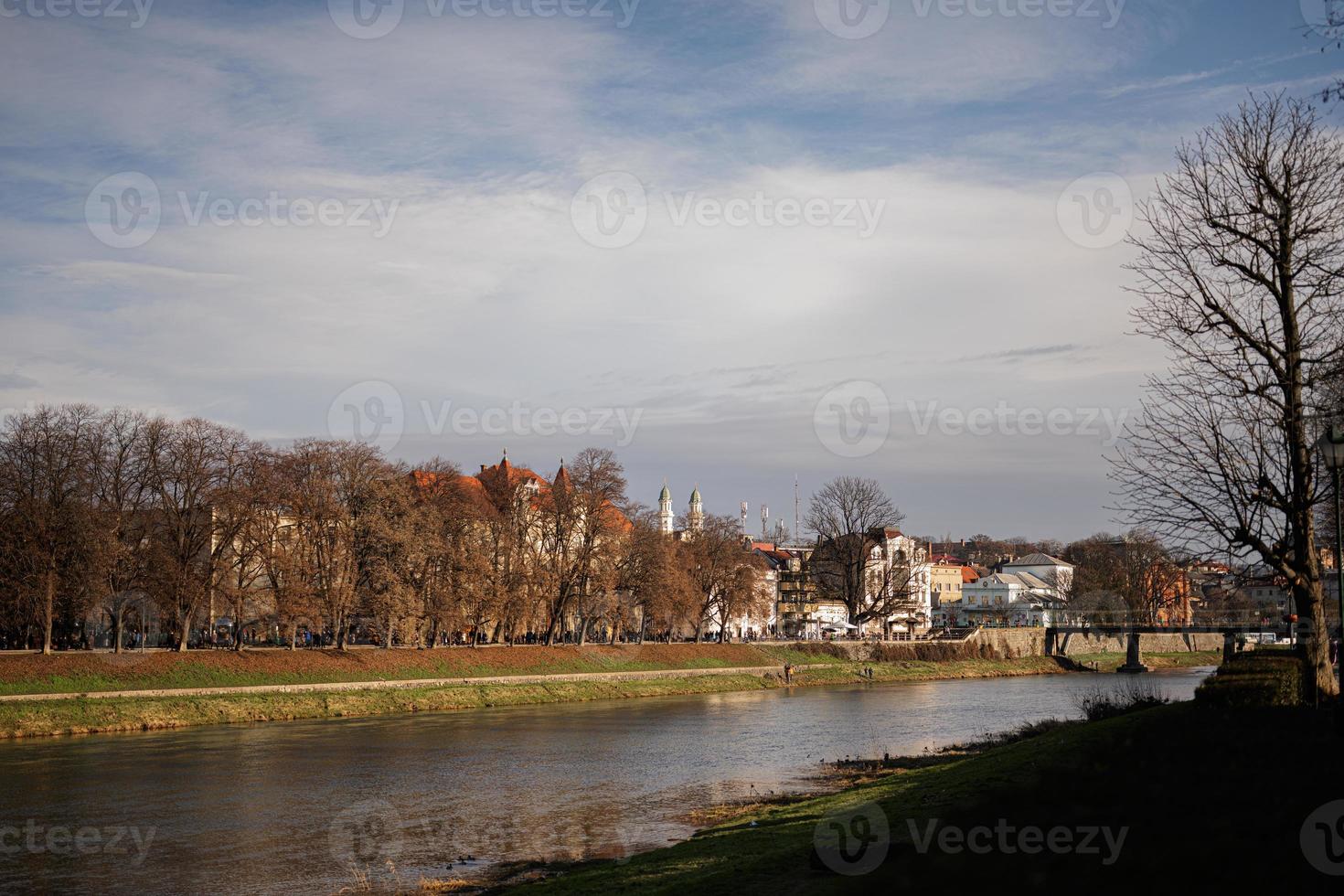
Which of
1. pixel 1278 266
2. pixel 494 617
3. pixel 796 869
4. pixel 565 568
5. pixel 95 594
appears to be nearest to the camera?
pixel 796 869

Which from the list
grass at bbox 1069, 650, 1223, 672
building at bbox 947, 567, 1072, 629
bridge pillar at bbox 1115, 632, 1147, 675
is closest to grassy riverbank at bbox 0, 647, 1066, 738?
bridge pillar at bbox 1115, 632, 1147, 675

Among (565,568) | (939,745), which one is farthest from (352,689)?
(939,745)

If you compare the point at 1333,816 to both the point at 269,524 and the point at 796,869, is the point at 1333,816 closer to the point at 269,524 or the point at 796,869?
the point at 796,869

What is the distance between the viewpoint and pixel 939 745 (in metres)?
40.7

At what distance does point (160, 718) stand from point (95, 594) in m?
8.23

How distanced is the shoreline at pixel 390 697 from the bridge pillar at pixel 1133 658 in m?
13.5

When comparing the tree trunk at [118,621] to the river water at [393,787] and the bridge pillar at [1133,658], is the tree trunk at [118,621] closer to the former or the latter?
the river water at [393,787]

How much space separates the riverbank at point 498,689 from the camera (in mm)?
49344

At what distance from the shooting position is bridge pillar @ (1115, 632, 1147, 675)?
103 meters

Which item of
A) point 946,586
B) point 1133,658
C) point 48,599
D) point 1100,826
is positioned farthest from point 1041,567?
point 1100,826

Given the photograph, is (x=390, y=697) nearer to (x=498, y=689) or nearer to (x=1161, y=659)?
(x=498, y=689)

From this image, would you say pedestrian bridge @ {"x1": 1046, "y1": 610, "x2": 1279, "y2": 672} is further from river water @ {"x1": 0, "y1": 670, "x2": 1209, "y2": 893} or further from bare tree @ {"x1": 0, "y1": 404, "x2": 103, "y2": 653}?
bare tree @ {"x1": 0, "y1": 404, "x2": 103, "y2": 653}

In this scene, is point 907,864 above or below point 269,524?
below

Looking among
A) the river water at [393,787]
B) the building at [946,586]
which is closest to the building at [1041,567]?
the building at [946,586]
